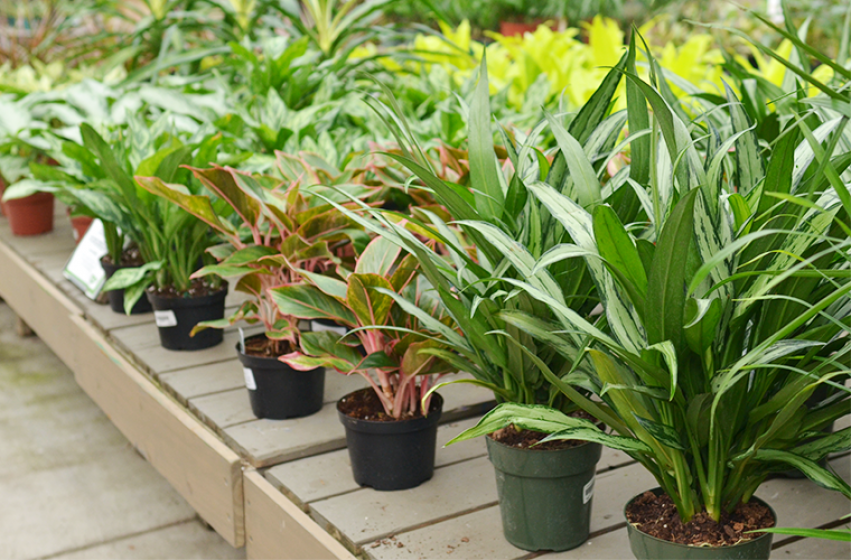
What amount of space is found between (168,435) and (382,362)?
70 centimetres

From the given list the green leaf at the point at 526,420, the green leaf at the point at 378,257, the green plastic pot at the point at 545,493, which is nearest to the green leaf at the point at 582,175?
the green leaf at the point at 526,420

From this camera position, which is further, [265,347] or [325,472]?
[265,347]

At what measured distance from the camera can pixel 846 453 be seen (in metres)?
1.52

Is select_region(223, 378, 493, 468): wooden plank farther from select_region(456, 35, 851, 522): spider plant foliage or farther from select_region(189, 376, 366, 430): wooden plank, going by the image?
select_region(456, 35, 851, 522): spider plant foliage

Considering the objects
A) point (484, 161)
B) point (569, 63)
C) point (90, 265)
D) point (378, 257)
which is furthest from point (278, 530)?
point (569, 63)

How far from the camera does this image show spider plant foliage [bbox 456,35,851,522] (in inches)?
32.0

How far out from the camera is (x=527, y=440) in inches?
44.2

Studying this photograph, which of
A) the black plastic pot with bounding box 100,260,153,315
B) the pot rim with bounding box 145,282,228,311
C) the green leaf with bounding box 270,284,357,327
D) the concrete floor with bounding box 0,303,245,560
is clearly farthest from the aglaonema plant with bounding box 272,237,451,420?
the black plastic pot with bounding box 100,260,153,315

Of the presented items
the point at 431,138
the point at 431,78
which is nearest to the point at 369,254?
the point at 431,138

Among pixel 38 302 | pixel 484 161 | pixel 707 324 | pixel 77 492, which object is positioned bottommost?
pixel 77 492

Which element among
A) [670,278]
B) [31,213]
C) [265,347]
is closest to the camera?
[670,278]

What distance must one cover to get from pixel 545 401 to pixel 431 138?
1.04 meters

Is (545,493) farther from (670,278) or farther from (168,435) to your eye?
(168,435)

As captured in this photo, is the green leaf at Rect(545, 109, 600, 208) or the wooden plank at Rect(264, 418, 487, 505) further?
the wooden plank at Rect(264, 418, 487, 505)
